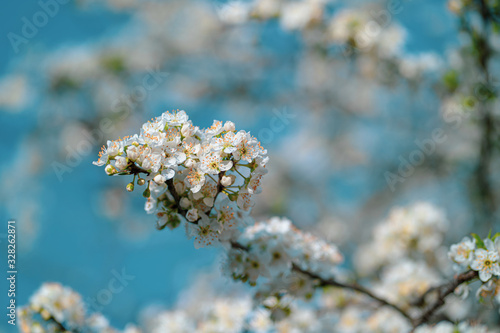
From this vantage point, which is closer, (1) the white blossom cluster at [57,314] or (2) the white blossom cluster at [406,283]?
(1) the white blossom cluster at [57,314]

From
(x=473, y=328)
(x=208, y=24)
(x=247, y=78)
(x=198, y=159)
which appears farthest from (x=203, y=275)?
(x=198, y=159)

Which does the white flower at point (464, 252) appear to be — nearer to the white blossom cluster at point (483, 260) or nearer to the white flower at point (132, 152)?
the white blossom cluster at point (483, 260)

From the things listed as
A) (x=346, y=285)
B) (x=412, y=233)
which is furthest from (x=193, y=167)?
(x=412, y=233)

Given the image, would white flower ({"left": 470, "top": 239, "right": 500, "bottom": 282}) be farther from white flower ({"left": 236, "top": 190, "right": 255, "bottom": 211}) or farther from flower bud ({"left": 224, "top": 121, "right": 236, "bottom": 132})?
flower bud ({"left": 224, "top": 121, "right": 236, "bottom": 132})

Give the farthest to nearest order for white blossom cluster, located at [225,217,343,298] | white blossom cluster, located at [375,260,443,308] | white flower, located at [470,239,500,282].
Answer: white blossom cluster, located at [375,260,443,308] → white blossom cluster, located at [225,217,343,298] → white flower, located at [470,239,500,282]

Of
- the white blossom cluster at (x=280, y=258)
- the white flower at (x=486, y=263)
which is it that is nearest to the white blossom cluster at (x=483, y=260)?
the white flower at (x=486, y=263)

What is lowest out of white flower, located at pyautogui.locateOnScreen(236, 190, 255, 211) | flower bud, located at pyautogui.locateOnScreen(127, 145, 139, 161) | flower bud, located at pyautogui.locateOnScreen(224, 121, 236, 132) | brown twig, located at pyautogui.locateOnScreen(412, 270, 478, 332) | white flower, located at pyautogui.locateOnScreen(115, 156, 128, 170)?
brown twig, located at pyautogui.locateOnScreen(412, 270, 478, 332)

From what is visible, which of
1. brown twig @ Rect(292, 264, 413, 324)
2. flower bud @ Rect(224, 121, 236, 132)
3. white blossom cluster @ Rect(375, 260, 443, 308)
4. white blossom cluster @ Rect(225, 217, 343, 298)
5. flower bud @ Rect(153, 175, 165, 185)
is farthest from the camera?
white blossom cluster @ Rect(375, 260, 443, 308)

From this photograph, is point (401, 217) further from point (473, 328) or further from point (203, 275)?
point (203, 275)

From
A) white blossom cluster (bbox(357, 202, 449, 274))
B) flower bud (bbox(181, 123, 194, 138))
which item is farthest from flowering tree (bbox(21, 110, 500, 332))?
white blossom cluster (bbox(357, 202, 449, 274))
